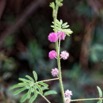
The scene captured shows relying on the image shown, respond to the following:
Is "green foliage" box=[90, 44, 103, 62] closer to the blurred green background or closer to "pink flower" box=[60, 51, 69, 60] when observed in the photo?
the blurred green background

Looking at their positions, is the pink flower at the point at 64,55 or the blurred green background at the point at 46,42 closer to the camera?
the pink flower at the point at 64,55

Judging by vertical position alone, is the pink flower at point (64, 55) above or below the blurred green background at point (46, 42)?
below

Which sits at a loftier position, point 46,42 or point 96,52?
point 46,42

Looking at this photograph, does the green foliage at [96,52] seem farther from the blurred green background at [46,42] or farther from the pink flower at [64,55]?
the pink flower at [64,55]

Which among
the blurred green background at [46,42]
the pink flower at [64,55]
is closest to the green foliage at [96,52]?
the blurred green background at [46,42]

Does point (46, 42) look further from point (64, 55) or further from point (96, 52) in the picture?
point (64, 55)

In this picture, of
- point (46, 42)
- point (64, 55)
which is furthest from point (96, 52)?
point (64, 55)

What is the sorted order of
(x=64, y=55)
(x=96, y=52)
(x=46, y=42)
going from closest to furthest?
(x=64, y=55), (x=96, y=52), (x=46, y=42)

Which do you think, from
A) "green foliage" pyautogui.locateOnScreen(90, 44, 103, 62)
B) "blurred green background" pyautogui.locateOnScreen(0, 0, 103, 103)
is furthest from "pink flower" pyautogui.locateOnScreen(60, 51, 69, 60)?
"green foliage" pyautogui.locateOnScreen(90, 44, 103, 62)

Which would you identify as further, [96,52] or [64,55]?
[96,52]

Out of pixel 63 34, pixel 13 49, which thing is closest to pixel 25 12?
pixel 13 49
